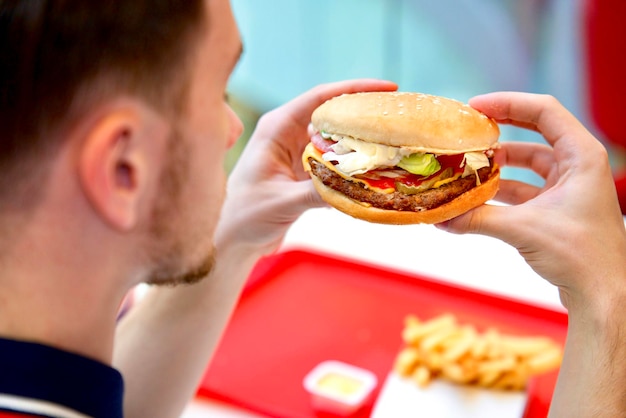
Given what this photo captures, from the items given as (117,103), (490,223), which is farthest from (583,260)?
(117,103)

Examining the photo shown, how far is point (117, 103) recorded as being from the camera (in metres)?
0.92

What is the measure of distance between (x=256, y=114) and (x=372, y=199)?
4.31 meters

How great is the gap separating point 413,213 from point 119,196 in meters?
0.66

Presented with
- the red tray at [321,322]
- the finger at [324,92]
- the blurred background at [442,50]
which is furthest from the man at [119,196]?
the blurred background at [442,50]

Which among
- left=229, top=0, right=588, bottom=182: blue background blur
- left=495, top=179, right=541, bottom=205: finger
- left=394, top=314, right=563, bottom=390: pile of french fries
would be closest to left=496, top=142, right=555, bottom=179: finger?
left=495, top=179, right=541, bottom=205: finger

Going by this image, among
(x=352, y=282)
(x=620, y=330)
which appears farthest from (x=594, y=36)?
(x=620, y=330)

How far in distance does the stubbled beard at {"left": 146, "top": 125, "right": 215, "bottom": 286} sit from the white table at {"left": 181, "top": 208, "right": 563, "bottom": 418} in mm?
1179

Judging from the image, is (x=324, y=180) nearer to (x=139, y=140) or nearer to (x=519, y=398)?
(x=139, y=140)

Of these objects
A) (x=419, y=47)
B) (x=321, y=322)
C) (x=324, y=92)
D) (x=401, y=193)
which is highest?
(x=324, y=92)

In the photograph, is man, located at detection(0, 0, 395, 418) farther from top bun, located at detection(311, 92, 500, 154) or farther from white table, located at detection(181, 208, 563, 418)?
white table, located at detection(181, 208, 563, 418)

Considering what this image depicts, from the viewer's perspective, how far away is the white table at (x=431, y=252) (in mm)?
2105

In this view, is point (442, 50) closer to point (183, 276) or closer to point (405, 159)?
point (405, 159)

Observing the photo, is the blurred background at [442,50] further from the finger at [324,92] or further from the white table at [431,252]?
the finger at [324,92]

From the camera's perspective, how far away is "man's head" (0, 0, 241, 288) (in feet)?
2.83
